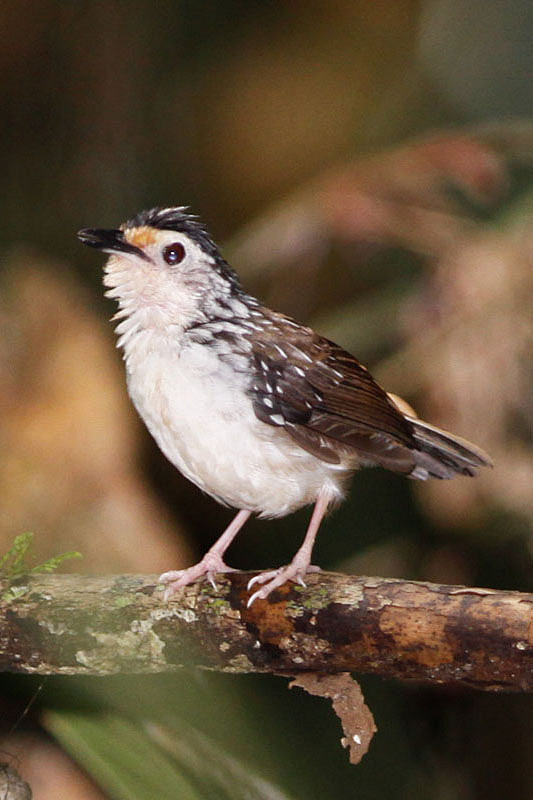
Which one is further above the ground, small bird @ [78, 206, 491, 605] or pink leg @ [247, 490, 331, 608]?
small bird @ [78, 206, 491, 605]

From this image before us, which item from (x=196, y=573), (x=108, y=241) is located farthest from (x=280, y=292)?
(x=196, y=573)

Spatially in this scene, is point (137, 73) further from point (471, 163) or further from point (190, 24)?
point (471, 163)

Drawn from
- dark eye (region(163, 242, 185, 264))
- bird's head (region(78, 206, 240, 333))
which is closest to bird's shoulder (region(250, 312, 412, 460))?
bird's head (region(78, 206, 240, 333))

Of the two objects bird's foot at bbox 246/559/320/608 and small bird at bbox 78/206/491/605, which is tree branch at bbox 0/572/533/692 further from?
small bird at bbox 78/206/491/605

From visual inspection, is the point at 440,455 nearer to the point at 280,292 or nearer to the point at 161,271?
the point at 161,271

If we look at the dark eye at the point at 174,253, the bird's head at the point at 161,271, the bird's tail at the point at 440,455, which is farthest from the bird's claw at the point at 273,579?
the dark eye at the point at 174,253
